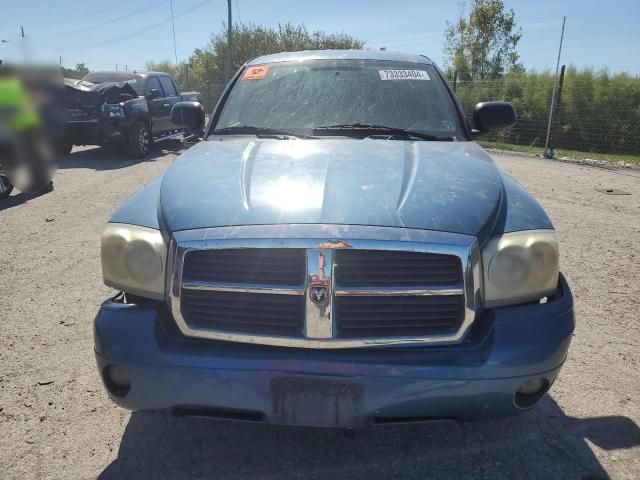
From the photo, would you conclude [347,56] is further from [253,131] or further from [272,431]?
[272,431]

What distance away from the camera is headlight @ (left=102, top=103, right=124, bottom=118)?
1.49m

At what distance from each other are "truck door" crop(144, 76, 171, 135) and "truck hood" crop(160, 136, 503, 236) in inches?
380

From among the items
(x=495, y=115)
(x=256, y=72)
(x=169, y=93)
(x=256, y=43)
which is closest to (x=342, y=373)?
(x=256, y=72)

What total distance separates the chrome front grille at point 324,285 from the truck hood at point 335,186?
88 millimetres

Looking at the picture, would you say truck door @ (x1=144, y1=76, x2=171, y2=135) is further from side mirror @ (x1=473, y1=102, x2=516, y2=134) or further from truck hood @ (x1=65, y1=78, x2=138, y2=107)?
truck hood @ (x1=65, y1=78, x2=138, y2=107)

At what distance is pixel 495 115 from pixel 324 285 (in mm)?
2604

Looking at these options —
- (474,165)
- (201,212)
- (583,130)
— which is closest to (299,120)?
(474,165)

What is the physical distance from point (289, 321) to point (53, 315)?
2.50 m

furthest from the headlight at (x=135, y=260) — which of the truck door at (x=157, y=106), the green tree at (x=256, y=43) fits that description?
the green tree at (x=256, y=43)

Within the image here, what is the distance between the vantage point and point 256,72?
12.5 ft

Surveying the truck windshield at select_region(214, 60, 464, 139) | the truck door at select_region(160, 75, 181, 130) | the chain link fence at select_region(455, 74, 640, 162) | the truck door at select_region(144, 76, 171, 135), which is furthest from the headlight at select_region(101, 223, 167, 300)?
the chain link fence at select_region(455, 74, 640, 162)

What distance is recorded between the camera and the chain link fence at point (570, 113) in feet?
50.3

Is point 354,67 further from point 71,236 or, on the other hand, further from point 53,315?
point 71,236

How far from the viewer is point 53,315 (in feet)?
12.1
